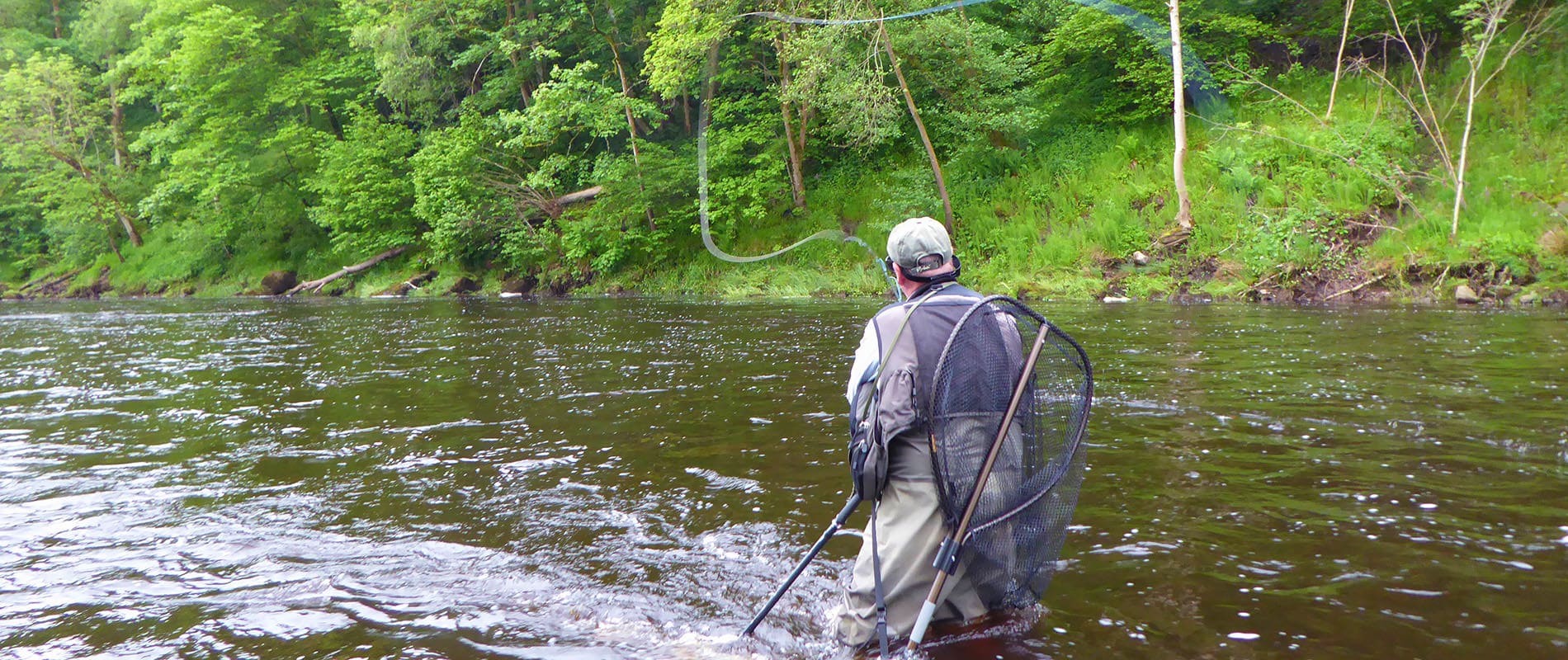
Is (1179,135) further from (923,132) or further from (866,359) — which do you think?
(866,359)

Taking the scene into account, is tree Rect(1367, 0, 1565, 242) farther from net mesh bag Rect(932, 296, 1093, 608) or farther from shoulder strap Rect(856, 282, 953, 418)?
shoulder strap Rect(856, 282, 953, 418)

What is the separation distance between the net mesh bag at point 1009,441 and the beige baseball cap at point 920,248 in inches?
11.3

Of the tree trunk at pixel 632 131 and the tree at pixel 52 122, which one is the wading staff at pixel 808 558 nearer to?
the tree trunk at pixel 632 131

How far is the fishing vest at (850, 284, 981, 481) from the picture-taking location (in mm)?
3650

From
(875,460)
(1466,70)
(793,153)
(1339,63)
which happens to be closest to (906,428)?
(875,460)

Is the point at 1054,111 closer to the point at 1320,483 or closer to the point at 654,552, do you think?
the point at 1320,483

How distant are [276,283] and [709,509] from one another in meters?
35.2

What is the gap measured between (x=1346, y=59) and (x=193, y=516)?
21667 mm

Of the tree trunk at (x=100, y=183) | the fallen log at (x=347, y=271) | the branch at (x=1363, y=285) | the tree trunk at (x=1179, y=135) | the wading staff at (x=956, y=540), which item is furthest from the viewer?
the tree trunk at (x=100, y=183)

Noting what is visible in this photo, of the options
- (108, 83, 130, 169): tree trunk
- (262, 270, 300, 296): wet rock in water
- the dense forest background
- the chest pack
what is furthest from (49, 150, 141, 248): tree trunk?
the chest pack

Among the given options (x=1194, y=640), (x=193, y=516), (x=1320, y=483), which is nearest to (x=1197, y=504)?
(x=1320, y=483)

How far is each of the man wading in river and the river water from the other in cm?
24

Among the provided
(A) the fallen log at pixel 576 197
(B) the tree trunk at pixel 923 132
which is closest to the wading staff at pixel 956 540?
(B) the tree trunk at pixel 923 132

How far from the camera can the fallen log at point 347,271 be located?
3422 cm
